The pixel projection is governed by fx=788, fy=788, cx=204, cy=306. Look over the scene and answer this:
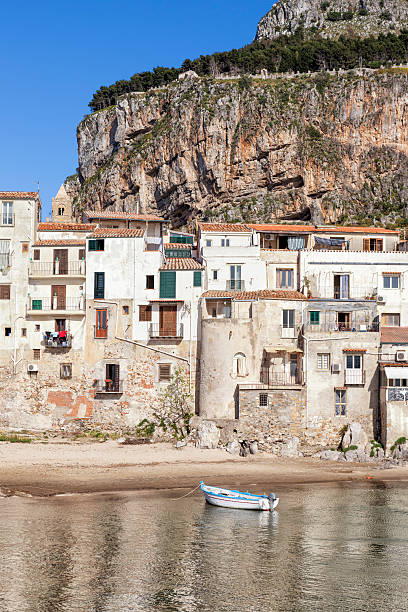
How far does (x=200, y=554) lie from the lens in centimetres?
3300

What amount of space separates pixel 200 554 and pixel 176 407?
21957 mm

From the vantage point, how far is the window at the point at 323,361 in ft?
175

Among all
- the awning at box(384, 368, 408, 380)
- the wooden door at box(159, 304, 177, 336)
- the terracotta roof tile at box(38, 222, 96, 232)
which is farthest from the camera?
the terracotta roof tile at box(38, 222, 96, 232)

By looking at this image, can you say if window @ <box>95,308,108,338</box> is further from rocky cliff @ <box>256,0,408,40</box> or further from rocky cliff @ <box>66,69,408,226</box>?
rocky cliff @ <box>256,0,408,40</box>

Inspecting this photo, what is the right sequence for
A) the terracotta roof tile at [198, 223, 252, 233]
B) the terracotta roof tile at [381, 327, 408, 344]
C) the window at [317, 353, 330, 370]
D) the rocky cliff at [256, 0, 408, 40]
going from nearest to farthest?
the window at [317, 353, 330, 370]
the terracotta roof tile at [381, 327, 408, 344]
the terracotta roof tile at [198, 223, 252, 233]
the rocky cliff at [256, 0, 408, 40]

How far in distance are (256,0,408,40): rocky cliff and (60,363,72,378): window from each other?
136247mm

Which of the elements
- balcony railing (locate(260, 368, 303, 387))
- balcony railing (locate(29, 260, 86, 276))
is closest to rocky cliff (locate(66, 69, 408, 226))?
balcony railing (locate(29, 260, 86, 276))

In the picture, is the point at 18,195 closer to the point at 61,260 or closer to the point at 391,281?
the point at 61,260

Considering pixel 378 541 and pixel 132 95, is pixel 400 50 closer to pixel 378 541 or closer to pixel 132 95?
pixel 132 95

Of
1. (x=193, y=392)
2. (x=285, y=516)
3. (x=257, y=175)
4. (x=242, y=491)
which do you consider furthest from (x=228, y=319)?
(x=257, y=175)

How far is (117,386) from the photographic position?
55.3 m

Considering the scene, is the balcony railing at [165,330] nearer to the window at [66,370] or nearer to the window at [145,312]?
the window at [145,312]

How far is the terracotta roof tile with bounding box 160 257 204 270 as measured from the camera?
5733 cm

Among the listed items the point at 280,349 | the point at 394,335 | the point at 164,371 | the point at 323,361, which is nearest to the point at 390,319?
the point at 394,335
